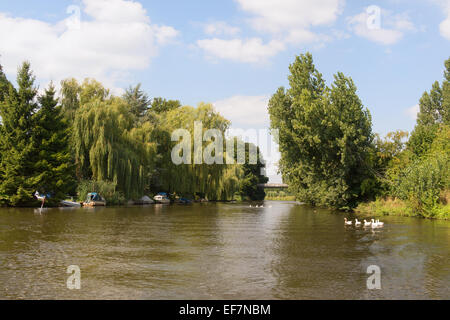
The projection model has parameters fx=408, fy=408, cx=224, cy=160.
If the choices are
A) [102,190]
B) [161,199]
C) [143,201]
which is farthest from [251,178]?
[102,190]

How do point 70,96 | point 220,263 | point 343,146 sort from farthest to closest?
point 70,96 → point 343,146 → point 220,263

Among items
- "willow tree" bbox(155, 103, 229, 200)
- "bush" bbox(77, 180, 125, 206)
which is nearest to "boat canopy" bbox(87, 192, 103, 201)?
"bush" bbox(77, 180, 125, 206)

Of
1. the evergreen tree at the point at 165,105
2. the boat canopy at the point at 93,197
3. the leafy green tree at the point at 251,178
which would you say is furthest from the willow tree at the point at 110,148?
the leafy green tree at the point at 251,178

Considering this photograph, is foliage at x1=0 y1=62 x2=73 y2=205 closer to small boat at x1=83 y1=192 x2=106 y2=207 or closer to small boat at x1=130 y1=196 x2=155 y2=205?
small boat at x1=83 y1=192 x2=106 y2=207

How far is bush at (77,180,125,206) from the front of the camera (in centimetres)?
4256

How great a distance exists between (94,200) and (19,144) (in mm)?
8796

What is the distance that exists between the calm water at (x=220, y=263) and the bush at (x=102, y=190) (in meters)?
21.7

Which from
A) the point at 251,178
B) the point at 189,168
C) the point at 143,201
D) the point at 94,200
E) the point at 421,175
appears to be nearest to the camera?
the point at 421,175

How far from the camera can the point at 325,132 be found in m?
37.6

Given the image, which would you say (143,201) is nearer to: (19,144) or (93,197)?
(93,197)

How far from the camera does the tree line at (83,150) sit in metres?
38.6

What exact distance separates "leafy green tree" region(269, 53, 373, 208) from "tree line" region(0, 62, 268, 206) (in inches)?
625

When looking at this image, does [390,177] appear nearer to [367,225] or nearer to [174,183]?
[367,225]
